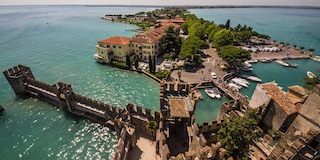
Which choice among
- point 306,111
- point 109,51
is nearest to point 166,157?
point 306,111


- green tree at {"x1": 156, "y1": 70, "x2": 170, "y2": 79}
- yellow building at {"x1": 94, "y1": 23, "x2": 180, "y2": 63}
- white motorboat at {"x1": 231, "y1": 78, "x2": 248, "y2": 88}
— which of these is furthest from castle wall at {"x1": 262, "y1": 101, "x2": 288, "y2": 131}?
yellow building at {"x1": 94, "y1": 23, "x2": 180, "y2": 63}

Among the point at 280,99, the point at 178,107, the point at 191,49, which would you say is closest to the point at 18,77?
the point at 178,107

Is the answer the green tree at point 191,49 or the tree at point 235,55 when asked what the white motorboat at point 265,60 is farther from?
the green tree at point 191,49

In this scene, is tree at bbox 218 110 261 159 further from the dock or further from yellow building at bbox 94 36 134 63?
yellow building at bbox 94 36 134 63

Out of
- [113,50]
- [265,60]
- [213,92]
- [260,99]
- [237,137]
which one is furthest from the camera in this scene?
[265,60]

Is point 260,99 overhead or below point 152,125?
overhead

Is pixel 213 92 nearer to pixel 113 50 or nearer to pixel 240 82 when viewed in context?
pixel 240 82

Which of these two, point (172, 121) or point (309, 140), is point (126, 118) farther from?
point (309, 140)

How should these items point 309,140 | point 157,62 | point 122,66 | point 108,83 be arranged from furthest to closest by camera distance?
point 157,62 < point 122,66 < point 108,83 < point 309,140
